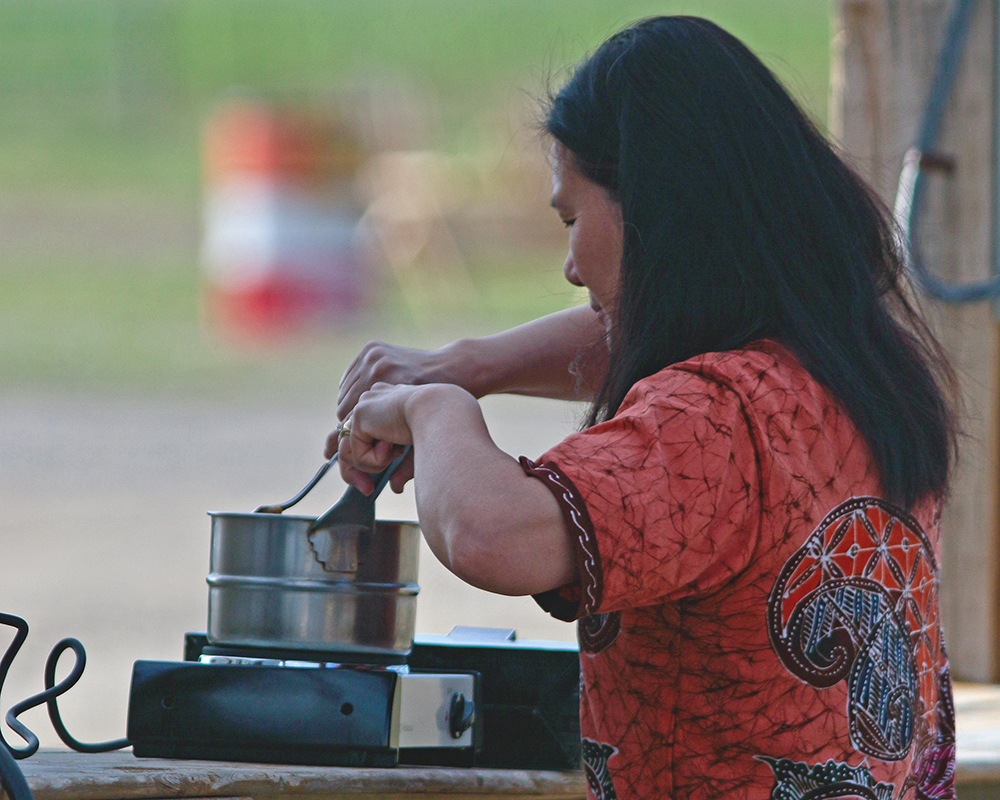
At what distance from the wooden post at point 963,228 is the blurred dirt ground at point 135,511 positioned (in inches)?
38.9

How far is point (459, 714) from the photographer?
53.9 inches

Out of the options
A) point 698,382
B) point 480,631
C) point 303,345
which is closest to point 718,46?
point 698,382

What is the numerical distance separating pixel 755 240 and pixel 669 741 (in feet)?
1.40

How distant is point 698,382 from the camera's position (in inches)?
40.2

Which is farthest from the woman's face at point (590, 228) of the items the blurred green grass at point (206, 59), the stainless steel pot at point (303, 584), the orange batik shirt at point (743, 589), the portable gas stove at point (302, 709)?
the blurred green grass at point (206, 59)

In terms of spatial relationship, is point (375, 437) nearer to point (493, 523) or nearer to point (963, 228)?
point (493, 523)

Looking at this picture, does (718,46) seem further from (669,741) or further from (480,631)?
(480,631)

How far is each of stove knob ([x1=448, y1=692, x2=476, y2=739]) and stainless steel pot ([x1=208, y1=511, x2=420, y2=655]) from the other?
0.10 meters

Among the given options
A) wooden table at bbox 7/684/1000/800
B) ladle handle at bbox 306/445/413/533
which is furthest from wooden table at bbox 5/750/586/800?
ladle handle at bbox 306/445/413/533

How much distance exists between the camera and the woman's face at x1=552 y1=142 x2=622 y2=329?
1.17m

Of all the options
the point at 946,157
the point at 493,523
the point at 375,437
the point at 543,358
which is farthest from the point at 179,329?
the point at 493,523

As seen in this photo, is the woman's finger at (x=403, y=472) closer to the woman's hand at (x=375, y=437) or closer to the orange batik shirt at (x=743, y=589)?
the woman's hand at (x=375, y=437)

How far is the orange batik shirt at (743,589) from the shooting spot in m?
0.98

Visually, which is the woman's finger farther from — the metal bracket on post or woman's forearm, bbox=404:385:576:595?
the metal bracket on post
